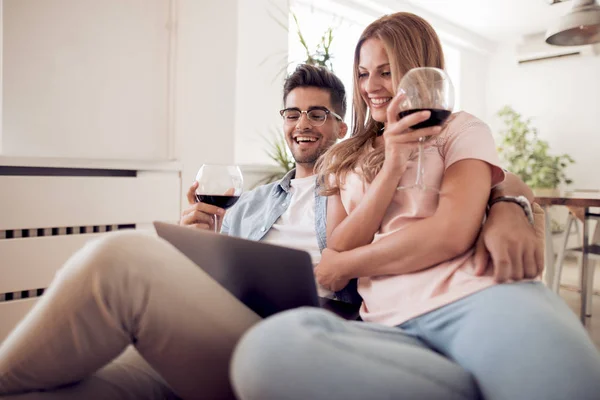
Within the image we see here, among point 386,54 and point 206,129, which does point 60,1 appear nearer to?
point 206,129

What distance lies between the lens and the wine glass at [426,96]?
106cm

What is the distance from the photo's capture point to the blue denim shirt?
1542mm

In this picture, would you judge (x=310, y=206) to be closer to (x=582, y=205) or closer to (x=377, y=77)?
(x=377, y=77)

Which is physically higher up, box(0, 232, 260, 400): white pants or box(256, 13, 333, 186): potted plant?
box(256, 13, 333, 186): potted plant

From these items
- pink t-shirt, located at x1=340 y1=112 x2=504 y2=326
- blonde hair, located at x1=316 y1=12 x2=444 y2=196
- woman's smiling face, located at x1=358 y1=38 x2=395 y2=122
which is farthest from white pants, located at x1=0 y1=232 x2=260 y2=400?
woman's smiling face, located at x1=358 y1=38 x2=395 y2=122

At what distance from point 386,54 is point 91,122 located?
1807mm

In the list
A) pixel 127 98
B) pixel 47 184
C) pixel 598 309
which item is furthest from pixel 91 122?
pixel 598 309

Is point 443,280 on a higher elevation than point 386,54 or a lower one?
lower

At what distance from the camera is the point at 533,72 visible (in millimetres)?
6305

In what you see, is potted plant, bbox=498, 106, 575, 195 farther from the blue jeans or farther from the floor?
the blue jeans

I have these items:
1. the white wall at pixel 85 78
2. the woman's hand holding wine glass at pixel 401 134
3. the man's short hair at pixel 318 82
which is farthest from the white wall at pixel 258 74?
the woman's hand holding wine glass at pixel 401 134

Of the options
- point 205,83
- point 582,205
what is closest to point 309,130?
point 205,83

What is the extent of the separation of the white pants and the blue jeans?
Result: 128mm

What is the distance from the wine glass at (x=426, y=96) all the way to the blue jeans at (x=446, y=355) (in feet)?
1.12
